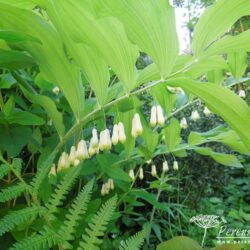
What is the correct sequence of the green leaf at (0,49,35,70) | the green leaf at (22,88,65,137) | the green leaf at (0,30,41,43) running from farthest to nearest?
the green leaf at (22,88,65,137) → the green leaf at (0,49,35,70) → the green leaf at (0,30,41,43)

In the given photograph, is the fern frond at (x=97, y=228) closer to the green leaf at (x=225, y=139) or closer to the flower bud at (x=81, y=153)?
the flower bud at (x=81, y=153)

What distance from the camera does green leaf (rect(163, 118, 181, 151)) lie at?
45.5 inches

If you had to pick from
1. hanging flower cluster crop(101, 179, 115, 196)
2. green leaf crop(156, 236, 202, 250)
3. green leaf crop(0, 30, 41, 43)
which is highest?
green leaf crop(0, 30, 41, 43)

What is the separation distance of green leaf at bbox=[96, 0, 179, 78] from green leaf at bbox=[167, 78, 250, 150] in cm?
7

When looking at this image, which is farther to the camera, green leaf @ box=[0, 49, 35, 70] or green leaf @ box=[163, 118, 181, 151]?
green leaf @ box=[163, 118, 181, 151]

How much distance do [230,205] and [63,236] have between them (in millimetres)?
3536

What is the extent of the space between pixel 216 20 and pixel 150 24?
147 millimetres

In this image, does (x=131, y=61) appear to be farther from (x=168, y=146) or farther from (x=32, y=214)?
(x=168, y=146)

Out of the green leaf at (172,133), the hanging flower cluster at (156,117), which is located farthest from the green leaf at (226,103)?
the green leaf at (172,133)

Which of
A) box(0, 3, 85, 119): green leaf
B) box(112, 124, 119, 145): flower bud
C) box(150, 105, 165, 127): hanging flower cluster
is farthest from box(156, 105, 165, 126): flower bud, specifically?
box(0, 3, 85, 119): green leaf

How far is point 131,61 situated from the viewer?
0.69m

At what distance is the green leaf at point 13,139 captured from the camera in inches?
28.0

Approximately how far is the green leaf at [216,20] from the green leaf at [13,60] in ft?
1.18

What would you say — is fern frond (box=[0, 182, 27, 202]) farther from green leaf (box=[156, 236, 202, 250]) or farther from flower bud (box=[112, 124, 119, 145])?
flower bud (box=[112, 124, 119, 145])
